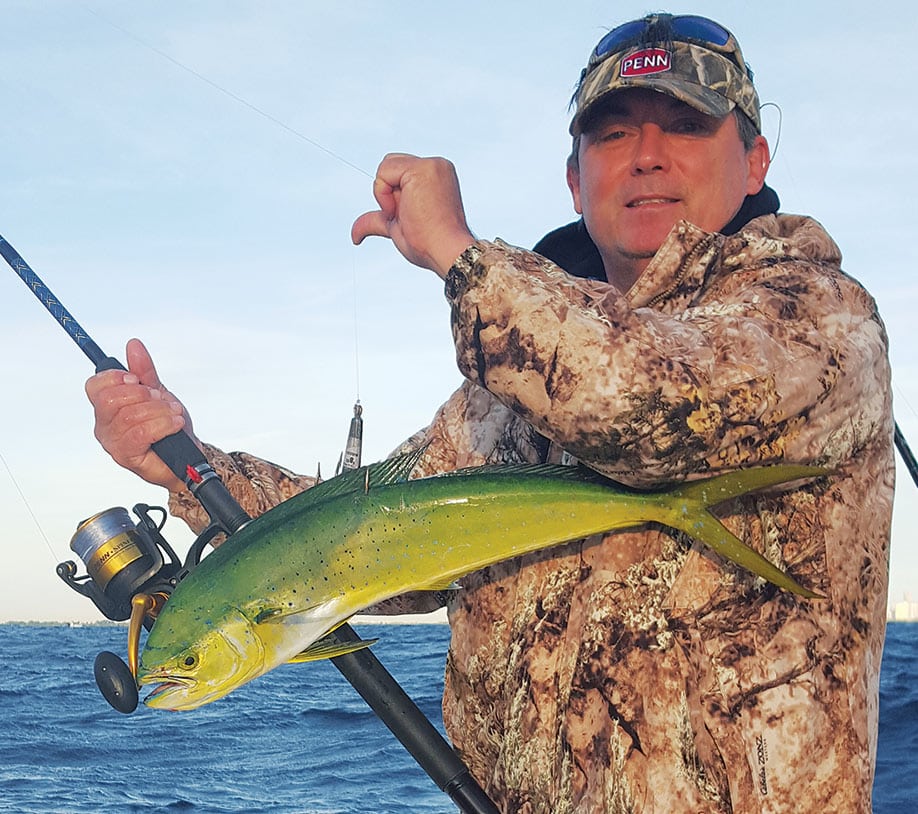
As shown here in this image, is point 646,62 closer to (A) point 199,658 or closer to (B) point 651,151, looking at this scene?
(B) point 651,151

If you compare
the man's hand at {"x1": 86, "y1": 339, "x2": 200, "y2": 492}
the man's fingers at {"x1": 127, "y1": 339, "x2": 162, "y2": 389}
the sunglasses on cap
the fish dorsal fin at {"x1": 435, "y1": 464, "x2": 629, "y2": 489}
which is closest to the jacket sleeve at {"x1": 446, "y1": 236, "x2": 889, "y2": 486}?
the fish dorsal fin at {"x1": 435, "y1": 464, "x2": 629, "y2": 489}

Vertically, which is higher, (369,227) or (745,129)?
(745,129)

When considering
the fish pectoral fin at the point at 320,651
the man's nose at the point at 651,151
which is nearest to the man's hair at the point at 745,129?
the man's nose at the point at 651,151

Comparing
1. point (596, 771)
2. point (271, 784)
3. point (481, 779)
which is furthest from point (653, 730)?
point (271, 784)

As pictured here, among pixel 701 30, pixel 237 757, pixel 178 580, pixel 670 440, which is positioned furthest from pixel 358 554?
pixel 237 757

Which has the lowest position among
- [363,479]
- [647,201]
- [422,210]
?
[363,479]

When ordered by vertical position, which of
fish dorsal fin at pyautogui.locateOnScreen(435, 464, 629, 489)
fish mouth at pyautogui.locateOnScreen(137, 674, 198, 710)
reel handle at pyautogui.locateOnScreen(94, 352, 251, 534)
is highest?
reel handle at pyautogui.locateOnScreen(94, 352, 251, 534)

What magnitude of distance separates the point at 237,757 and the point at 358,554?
473 inches

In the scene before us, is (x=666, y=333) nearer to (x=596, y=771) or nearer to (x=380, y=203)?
(x=380, y=203)

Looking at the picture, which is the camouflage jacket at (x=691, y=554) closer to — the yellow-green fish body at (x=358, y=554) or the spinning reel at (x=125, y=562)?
the yellow-green fish body at (x=358, y=554)

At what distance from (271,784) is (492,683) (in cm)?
935

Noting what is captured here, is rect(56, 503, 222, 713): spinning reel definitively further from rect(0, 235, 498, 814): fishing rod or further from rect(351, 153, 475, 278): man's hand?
rect(351, 153, 475, 278): man's hand

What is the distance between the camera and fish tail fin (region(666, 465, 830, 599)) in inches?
83.1

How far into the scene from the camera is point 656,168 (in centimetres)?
300
